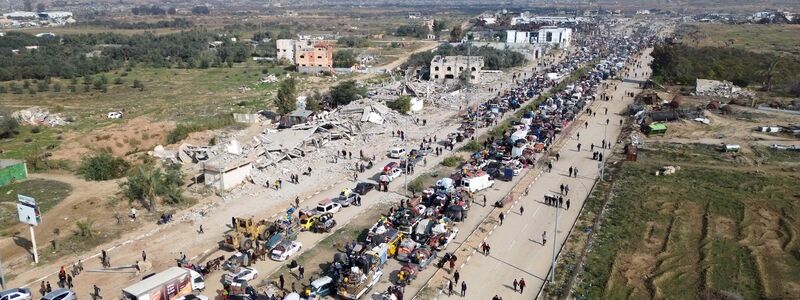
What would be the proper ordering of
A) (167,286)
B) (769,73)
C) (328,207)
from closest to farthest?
(167,286), (328,207), (769,73)

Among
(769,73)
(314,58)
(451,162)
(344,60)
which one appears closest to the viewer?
(451,162)

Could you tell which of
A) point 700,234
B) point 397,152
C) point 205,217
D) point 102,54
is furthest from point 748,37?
point 205,217

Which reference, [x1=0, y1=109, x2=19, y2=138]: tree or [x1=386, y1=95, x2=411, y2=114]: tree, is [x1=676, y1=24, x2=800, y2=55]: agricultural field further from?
[x1=0, y1=109, x2=19, y2=138]: tree

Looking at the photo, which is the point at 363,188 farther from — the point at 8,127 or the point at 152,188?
the point at 8,127

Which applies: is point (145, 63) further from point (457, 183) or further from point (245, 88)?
point (457, 183)

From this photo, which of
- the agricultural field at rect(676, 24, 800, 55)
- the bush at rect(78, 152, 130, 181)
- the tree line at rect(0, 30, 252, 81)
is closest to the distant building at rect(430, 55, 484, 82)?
the tree line at rect(0, 30, 252, 81)

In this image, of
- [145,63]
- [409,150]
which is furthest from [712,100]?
[145,63]

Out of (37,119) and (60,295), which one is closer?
(60,295)
